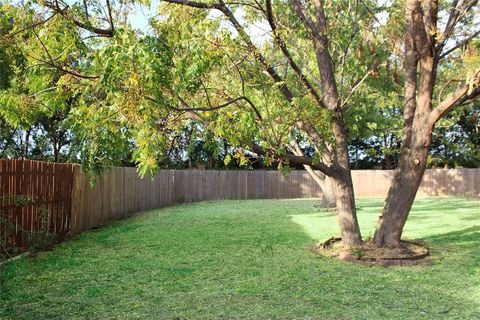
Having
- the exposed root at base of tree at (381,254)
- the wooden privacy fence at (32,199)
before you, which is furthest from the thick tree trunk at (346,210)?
the wooden privacy fence at (32,199)

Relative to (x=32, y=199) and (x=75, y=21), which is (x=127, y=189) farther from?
(x=75, y=21)

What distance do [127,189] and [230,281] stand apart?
28.7 ft

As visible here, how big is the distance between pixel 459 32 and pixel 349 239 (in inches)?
138

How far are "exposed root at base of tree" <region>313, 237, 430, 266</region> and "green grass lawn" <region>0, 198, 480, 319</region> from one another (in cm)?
22

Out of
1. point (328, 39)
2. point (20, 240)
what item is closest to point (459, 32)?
point (328, 39)

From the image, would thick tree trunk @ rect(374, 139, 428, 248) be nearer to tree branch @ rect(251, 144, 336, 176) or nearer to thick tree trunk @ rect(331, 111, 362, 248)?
thick tree trunk @ rect(331, 111, 362, 248)

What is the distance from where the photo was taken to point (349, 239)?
721cm

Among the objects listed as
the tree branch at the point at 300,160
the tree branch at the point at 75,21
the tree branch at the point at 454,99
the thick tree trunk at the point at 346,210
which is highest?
the tree branch at the point at 75,21

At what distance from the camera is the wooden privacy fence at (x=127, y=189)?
6887mm

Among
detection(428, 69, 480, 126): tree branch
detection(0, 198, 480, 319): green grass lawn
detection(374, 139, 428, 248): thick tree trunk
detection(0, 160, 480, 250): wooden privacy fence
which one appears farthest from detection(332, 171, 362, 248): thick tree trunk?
detection(428, 69, 480, 126): tree branch

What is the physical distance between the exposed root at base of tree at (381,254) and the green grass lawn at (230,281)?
22 centimetres

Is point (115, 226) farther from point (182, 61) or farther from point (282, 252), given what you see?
point (182, 61)

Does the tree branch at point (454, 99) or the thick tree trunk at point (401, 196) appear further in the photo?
the thick tree trunk at point (401, 196)

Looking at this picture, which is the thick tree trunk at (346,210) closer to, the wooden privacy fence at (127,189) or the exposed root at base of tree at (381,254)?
the exposed root at base of tree at (381,254)
